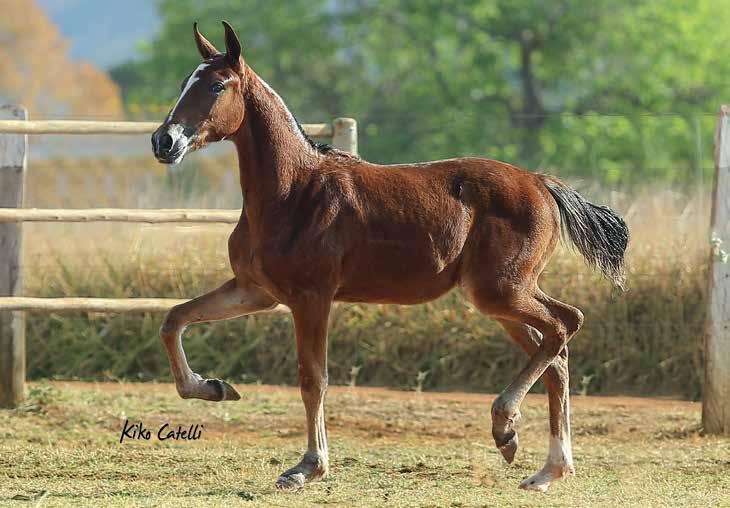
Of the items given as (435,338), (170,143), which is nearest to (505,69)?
(435,338)

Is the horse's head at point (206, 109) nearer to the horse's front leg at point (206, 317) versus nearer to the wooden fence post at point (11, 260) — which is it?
the horse's front leg at point (206, 317)

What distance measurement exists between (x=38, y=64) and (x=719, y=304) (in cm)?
5230

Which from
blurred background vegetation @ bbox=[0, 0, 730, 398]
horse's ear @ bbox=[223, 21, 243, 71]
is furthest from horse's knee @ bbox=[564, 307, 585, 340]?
blurred background vegetation @ bbox=[0, 0, 730, 398]

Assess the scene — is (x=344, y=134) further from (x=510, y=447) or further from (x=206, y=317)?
(x=510, y=447)

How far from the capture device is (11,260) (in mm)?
8320

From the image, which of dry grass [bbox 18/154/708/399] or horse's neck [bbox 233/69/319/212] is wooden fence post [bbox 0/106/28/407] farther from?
horse's neck [bbox 233/69/319/212]

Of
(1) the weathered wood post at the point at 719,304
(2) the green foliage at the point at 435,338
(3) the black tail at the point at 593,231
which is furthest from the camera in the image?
(2) the green foliage at the point at 435,338

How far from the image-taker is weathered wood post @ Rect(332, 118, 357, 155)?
8000mm

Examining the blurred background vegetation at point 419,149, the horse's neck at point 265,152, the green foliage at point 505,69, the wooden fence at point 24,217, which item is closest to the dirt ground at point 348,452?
the wooden fence at point 24,217

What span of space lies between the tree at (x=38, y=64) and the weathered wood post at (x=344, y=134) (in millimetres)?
48557

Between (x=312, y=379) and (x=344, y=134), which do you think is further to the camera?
(x=344, y=134)

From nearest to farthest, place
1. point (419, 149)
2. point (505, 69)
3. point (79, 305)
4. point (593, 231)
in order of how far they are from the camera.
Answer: point (593, 231) → point (79, 305) → point (419, 149) → point (505, 69)

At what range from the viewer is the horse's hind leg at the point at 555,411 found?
6.17 metres

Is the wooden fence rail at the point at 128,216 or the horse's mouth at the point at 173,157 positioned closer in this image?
the horse's mouth at the point at 173,157
